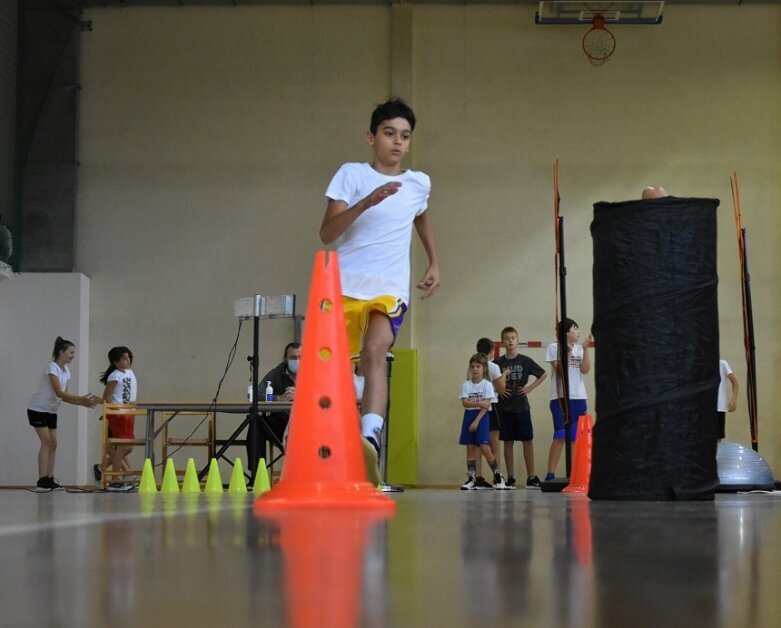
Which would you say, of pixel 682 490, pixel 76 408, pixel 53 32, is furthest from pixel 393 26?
pixel 682 490

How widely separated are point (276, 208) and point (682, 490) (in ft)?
35.8

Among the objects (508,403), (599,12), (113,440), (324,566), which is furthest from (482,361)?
(324,566)

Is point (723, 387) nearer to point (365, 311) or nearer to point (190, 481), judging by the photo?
point (190, 481)

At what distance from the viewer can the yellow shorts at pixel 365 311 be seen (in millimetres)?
3902

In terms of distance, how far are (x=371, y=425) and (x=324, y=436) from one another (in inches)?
27.3

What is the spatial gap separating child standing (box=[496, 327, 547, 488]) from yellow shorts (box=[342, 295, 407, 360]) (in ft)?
26.1

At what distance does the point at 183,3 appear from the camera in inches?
563

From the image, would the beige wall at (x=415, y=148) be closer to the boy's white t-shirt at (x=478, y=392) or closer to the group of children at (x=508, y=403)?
the group of children at (x=508, y=403)

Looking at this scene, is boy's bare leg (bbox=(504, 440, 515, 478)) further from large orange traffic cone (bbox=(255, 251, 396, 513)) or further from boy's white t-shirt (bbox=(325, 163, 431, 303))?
large orange traffic cone (bbox=(255, 251, 396, 513))

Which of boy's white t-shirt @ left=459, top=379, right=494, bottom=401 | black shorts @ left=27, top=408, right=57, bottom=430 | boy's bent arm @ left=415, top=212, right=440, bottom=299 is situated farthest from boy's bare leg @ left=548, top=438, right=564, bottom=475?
boy's bent arm @ left=415, top=212, right=440, bottom=299

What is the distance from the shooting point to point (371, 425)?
3639 mm

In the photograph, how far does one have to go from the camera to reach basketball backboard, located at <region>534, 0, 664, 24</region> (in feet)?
43.4

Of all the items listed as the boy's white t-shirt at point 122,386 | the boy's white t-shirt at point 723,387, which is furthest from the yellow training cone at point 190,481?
the boy's white t-shirt at point 723,387

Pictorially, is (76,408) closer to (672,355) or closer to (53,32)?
(53,32)
